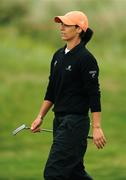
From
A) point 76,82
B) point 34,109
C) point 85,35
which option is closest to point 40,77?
point 34,109

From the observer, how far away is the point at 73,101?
8977 mm

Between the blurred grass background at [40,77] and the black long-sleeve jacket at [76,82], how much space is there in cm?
435

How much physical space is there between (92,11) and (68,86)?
20092mm

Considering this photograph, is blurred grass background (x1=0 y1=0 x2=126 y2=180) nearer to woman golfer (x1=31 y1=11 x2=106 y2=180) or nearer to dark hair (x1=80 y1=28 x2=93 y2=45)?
woman golfer (x1=31 y1=11 x2=106 y2=180)

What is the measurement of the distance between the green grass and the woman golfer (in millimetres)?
4229

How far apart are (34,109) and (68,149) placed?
12378 millimetres

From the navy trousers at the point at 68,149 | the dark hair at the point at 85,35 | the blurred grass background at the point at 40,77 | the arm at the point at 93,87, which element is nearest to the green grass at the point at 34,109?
the blurred grass background at the point at 40,77

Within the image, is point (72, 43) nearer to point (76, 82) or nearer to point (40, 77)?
point (76, 82)

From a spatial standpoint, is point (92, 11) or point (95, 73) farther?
point (92, 11)

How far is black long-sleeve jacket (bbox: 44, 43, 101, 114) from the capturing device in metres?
8.88

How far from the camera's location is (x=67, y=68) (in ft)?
29.5

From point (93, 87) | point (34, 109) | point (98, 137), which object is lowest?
point (34, 109)

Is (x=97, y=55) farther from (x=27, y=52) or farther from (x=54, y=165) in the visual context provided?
(x=54, y=165)

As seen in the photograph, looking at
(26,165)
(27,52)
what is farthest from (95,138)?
(27,52)
